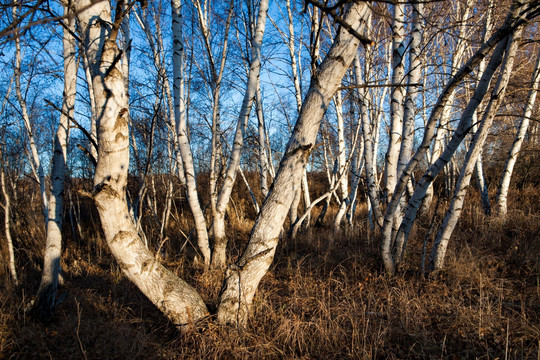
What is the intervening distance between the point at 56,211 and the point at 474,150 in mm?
5007

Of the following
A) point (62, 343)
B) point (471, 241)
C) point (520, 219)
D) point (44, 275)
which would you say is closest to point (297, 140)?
point (62, 343)

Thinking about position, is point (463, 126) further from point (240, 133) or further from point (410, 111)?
point (240, 133)

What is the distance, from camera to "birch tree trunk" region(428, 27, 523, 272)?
302cm

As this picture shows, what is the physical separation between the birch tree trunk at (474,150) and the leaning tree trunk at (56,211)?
4.67 metres

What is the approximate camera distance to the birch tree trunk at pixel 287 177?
2107 mm

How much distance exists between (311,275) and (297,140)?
2.46 metres

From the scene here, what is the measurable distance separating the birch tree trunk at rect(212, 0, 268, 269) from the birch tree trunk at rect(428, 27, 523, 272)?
113 inches

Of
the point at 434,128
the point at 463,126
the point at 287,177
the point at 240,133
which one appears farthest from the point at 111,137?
the point at 463,126

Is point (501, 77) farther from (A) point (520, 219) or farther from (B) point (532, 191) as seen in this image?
(B) point (532, 191)

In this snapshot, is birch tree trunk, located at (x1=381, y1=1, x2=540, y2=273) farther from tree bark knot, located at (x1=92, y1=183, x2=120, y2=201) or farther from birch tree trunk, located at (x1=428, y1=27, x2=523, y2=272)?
tree bark knot, located at (x1=92, y1=183, x2=120, y2=201)

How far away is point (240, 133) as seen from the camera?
4.29m

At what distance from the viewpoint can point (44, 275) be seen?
3408 mm

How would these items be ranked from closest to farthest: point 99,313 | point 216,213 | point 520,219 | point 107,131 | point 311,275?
point 107,131 < point 99,313 < point 311,275 < point 216,213 < point 520,219

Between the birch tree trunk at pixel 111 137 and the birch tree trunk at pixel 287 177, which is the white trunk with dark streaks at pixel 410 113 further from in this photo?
the birch tree trunk at pixel 111 137
